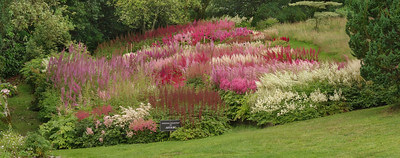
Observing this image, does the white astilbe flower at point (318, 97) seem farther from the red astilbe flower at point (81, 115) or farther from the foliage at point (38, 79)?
the foliage at point (38, 79)

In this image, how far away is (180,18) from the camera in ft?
89.7

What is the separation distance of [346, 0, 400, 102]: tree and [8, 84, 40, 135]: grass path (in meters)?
8.84

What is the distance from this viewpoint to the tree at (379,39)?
9.79m

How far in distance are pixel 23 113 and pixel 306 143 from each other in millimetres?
10247

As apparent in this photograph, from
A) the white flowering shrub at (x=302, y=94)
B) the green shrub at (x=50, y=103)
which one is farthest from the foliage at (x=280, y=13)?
the green shrub at (x=50, y=103)

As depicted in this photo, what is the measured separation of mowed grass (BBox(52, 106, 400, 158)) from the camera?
763 centimetres

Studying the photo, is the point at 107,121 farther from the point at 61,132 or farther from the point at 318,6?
the point at 318,6

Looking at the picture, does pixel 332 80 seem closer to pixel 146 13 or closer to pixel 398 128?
pixel 398 128

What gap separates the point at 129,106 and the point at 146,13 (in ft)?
49.5

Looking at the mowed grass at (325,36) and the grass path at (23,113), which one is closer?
the grass path at (23,113)

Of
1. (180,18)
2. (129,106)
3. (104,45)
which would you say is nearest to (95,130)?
(129,106)

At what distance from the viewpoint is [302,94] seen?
11641mm

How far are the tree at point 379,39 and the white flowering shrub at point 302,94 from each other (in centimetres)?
143

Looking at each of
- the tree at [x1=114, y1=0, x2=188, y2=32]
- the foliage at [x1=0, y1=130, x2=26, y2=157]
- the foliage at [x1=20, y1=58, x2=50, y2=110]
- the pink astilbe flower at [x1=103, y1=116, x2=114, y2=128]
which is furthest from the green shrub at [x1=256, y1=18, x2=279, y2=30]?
the foliage at [x1=0, y1=130, x2=26, y2=157]
